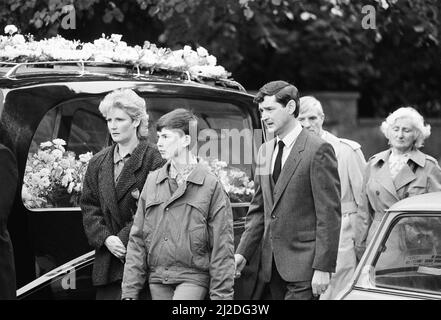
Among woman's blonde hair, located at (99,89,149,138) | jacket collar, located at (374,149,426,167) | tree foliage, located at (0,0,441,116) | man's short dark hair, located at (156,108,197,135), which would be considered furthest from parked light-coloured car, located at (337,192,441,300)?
tree foliage, located at (0,0,441,116)

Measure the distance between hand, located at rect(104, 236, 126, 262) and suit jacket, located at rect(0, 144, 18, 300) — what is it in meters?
0.90

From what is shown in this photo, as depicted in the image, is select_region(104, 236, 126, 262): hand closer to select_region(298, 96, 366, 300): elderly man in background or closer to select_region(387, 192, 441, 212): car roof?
select_region(387, 192, 441, 212): car roof

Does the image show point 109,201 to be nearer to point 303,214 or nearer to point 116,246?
point 116,246

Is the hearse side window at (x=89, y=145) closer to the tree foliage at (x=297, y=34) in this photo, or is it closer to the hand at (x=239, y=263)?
the hand at (x=239, y=263)

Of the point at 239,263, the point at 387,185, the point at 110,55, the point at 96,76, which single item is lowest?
the point at 239,263

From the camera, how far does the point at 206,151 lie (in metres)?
7.48

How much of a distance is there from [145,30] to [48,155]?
5533 millimetres

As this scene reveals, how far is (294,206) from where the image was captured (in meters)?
6.42

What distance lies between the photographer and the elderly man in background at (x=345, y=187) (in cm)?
824

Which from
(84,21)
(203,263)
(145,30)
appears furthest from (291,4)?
(203,263)

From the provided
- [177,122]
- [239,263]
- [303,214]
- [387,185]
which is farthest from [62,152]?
[387,185]

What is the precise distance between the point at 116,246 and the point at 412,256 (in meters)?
1.77

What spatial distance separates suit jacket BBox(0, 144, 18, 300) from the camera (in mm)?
5562
